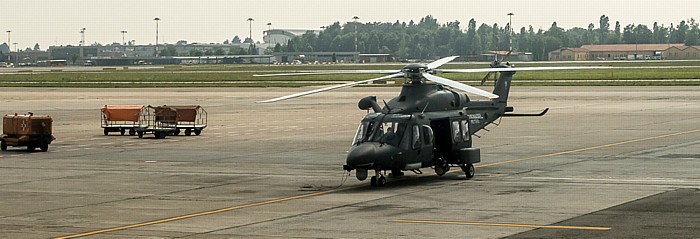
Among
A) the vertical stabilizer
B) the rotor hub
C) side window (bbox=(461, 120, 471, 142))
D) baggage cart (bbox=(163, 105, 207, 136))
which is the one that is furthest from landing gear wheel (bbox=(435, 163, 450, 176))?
baggage cart (bbox=(163, 105, 207, 136))

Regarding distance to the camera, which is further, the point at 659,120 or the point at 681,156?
the point at 659,120

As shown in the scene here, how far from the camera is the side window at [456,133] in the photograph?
3562 cm

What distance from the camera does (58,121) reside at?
69.3m

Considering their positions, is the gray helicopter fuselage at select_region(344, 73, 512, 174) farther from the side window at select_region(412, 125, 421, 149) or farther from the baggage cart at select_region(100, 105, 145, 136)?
the baggage cart at select_region(100, 105, 145, 136)

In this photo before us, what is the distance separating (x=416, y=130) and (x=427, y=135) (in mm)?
550

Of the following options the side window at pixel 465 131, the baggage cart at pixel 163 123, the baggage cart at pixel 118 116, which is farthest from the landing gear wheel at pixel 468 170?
the baggage cart at pixel 118 116

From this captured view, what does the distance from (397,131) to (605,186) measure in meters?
5.92

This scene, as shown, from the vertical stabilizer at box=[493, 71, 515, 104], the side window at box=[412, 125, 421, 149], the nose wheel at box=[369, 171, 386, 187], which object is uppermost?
the vertical stabilizer at box=[493, 71, 515, 104]

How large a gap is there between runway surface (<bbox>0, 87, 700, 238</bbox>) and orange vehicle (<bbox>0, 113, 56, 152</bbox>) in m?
0.58

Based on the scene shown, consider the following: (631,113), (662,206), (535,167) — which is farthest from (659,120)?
(662,206)

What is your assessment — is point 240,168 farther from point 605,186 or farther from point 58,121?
point 58,121

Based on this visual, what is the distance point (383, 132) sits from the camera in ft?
111

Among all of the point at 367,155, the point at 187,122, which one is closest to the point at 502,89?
the point at 367,155

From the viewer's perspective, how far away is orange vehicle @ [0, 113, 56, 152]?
47.9 metres
